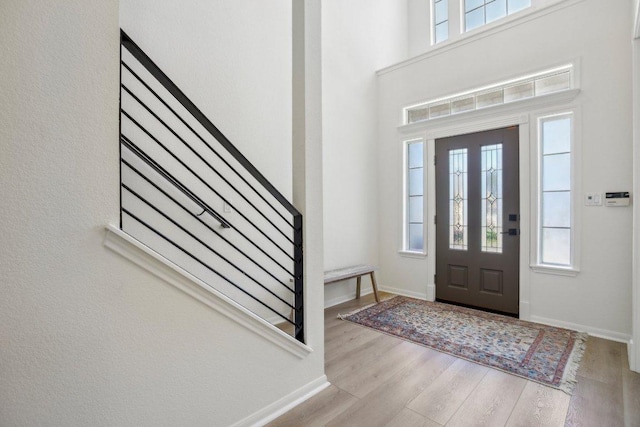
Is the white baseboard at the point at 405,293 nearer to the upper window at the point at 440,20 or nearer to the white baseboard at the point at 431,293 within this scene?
the white baseboard at the point at 431,293

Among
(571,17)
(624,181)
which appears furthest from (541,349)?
(571,17)

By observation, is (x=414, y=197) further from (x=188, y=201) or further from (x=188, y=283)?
(x=188, y=283)

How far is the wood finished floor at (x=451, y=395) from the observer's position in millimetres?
1785

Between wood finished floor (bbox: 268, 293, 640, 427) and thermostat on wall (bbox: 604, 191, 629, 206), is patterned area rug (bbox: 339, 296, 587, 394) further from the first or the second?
thermostat on wall (bbox: 604, 191, 629, 206)

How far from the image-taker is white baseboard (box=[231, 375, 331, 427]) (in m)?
1.72

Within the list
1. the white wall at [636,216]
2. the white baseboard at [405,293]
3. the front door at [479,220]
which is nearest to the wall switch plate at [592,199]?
the front door at [479,220]

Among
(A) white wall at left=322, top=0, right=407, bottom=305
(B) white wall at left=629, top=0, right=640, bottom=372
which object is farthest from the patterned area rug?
(A) white wall at left=322, top=0, right=407, bottom=305

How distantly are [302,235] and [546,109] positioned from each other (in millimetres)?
3054

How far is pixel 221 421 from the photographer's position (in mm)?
1607

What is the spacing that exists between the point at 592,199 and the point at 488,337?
167 cm

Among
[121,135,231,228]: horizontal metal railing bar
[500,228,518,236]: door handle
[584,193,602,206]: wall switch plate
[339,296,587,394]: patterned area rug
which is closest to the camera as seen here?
[121,135,231,228]: horizontal metal railing bar

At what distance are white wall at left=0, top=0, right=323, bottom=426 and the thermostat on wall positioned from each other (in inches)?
140

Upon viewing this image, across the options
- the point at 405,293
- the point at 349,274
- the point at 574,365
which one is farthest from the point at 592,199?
the point at 349,274

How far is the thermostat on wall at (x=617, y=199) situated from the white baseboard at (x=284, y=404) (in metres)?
3.05
